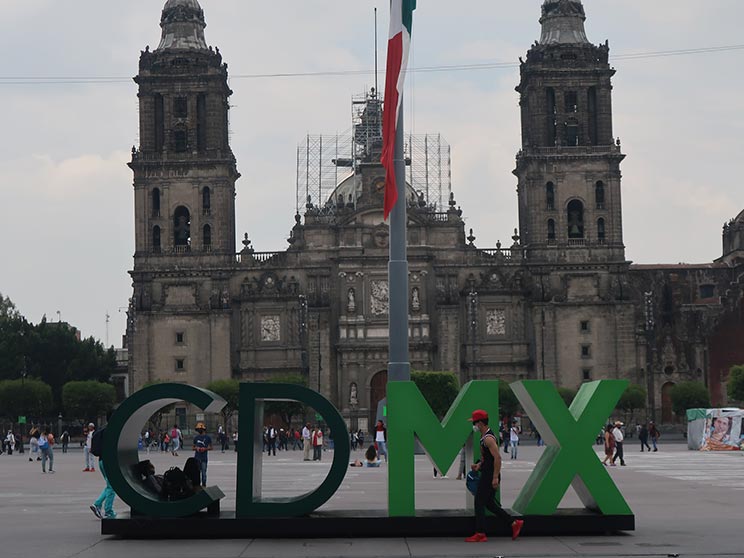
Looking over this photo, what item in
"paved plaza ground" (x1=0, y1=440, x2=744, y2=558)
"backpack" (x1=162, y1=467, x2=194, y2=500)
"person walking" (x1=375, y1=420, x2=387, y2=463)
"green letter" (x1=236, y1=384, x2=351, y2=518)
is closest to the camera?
"paved plaza ground" (x1=0, y1=440, x2=744, y2=558)

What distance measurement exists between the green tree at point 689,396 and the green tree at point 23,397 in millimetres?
35685

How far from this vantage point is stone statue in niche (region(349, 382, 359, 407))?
79438mm

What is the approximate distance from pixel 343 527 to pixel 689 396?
205ft

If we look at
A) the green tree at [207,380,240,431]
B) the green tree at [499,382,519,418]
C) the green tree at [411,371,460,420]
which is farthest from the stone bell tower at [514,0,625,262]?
the green tree at [207,380,240,431]

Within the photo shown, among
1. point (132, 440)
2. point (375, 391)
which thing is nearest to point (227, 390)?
point (375, 391)

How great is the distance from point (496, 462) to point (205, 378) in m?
64.2

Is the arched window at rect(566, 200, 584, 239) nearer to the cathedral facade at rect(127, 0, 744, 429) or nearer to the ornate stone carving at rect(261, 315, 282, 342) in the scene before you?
the cathedral facade at rect(127, 0, 744, 429)

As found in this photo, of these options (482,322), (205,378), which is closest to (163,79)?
(205,378)

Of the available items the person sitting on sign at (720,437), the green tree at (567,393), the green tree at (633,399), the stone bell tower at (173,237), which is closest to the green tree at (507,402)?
the green tree at (567,393)

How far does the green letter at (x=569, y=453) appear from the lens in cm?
1778

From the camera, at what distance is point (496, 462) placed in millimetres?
17375

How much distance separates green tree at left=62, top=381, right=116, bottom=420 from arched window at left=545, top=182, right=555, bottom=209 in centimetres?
2764

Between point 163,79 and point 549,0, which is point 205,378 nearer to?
point 163,79

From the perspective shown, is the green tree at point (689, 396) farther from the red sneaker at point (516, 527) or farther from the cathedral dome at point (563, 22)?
the red sneaker at point (516, 527)
